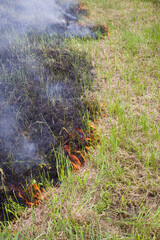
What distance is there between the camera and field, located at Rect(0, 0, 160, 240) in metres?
1.29

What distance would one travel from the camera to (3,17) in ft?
12.6

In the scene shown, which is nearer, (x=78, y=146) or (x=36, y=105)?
(x=78, y=146)

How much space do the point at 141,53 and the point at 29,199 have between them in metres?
2.93

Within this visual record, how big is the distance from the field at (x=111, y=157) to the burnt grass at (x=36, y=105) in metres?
0.05

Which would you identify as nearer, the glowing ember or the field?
the field

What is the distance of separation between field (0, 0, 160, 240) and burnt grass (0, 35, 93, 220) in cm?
5

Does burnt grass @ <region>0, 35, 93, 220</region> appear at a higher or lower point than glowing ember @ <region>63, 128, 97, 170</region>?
higher

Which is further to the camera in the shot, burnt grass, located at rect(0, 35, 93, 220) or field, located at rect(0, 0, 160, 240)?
burnt grass, located at rect(0, 35, 93, 220)

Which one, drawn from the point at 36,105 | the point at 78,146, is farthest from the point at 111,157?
the point at 36,105

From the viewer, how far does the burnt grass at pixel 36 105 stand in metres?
1.71

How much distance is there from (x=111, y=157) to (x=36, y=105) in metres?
1.07

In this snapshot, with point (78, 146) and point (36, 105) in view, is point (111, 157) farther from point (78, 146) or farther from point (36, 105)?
A: point (36, 105)

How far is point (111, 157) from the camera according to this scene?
1.74m

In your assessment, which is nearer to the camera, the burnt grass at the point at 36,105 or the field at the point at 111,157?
the field at the point at 111,157
